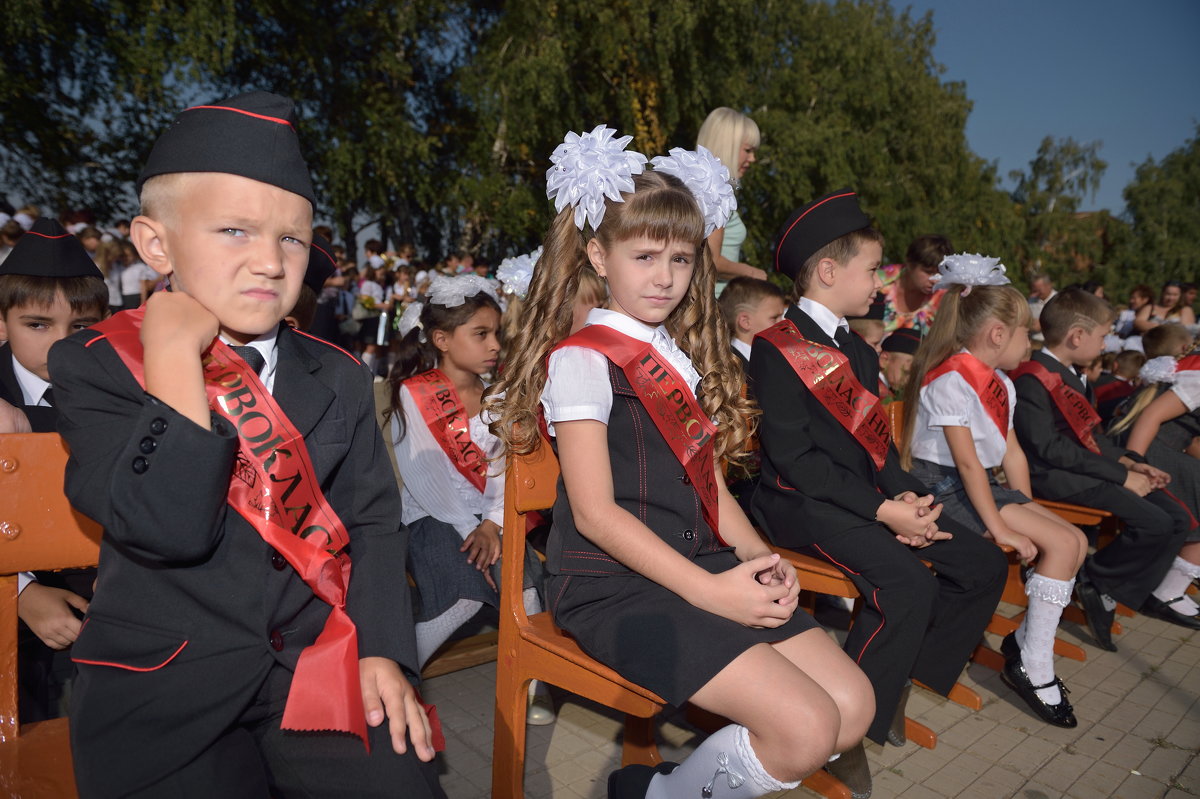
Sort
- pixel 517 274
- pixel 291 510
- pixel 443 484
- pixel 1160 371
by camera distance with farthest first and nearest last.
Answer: pixel 1160 371 < pixel 517 274 < pixel 443 484 < pixel 291 510

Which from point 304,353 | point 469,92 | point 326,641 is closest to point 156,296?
point 304,353

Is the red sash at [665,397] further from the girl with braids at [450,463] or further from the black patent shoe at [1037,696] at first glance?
the black patent shoe at [1037,696]

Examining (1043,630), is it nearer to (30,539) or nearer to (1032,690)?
(1032,690)

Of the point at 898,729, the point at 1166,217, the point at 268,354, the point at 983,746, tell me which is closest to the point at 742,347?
the point at 898,729

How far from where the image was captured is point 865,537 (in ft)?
9.25

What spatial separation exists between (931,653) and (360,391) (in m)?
2.45

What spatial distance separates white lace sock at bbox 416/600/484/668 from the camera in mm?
2945

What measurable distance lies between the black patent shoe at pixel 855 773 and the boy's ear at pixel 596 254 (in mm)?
1755

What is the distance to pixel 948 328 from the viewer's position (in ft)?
12.3

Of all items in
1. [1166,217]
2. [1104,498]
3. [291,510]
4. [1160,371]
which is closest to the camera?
[291,510]

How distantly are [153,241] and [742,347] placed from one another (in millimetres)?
3143

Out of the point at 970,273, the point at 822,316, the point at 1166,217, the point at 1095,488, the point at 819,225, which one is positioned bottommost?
the point at 1095,488

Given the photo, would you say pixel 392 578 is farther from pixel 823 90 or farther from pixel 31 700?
pixel 823 90

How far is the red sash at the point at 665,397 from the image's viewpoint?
2205 mm
